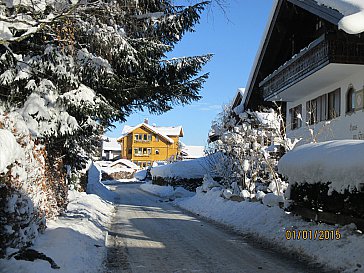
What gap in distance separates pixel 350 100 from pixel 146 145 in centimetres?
8146

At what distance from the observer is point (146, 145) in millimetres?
94375

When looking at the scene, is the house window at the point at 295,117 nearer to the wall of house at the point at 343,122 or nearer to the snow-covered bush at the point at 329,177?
the wall of house at the point at 343,122

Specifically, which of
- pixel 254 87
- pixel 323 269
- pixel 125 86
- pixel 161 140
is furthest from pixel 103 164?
pixel 323 269

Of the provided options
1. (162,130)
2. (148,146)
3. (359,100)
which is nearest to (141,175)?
(148,146)

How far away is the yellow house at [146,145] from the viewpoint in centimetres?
9306

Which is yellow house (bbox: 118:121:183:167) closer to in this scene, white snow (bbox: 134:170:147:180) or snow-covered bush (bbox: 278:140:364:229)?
white snow (bbox: 134:170:147:180)

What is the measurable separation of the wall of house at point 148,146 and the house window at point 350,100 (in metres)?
78.6

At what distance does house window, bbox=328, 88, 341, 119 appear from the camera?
48.7 feet

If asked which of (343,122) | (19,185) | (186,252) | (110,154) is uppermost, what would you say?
(110,154)

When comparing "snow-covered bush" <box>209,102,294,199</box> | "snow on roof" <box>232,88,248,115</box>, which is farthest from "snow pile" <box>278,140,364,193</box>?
"snow on roof" <box>232,88,248,115</box>

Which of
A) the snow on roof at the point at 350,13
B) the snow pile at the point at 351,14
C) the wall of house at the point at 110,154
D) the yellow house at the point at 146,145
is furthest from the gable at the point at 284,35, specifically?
the wall of house at the point at 110,154

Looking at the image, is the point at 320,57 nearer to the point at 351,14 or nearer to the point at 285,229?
the point at 351,14

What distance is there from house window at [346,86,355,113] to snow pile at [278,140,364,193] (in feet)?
11.3

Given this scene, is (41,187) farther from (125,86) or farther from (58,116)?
(125,86)
